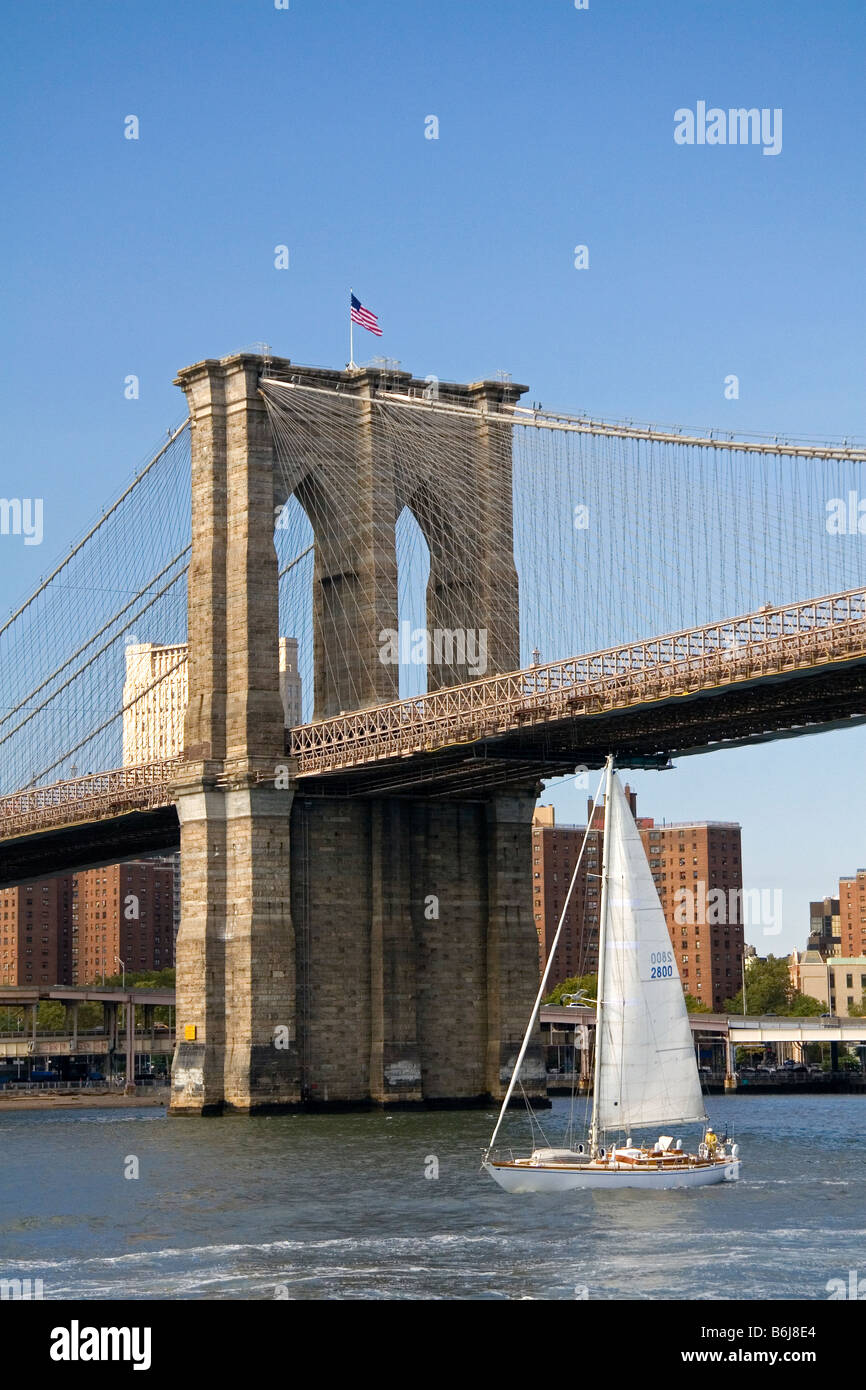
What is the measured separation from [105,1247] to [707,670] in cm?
2841

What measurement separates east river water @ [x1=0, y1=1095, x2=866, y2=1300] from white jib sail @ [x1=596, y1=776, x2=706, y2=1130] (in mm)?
2269

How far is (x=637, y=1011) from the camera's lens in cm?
5162

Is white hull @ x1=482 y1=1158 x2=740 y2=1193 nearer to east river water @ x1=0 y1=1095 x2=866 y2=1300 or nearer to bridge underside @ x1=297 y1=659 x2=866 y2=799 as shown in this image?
east river water @ x1=0 y1=1095 x2=866 y2=1300

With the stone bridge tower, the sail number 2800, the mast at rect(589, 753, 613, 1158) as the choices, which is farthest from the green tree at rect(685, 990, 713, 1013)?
the mast at rect(589, 753, 613, 1158)

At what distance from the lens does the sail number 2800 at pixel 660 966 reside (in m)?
52.2

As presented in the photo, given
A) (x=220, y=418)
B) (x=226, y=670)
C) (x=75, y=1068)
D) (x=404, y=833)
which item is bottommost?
(x=75, y=1068)

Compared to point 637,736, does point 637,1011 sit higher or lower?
lower

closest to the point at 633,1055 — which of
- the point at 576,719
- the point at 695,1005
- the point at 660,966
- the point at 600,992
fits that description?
the point at 600,992

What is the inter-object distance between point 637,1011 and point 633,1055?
1.07 meters

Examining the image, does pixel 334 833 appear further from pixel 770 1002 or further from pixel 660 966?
pixel 770 1002

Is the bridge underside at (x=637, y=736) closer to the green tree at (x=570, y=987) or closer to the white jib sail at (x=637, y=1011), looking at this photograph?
the white jib sail at (x=637, y=1011)
